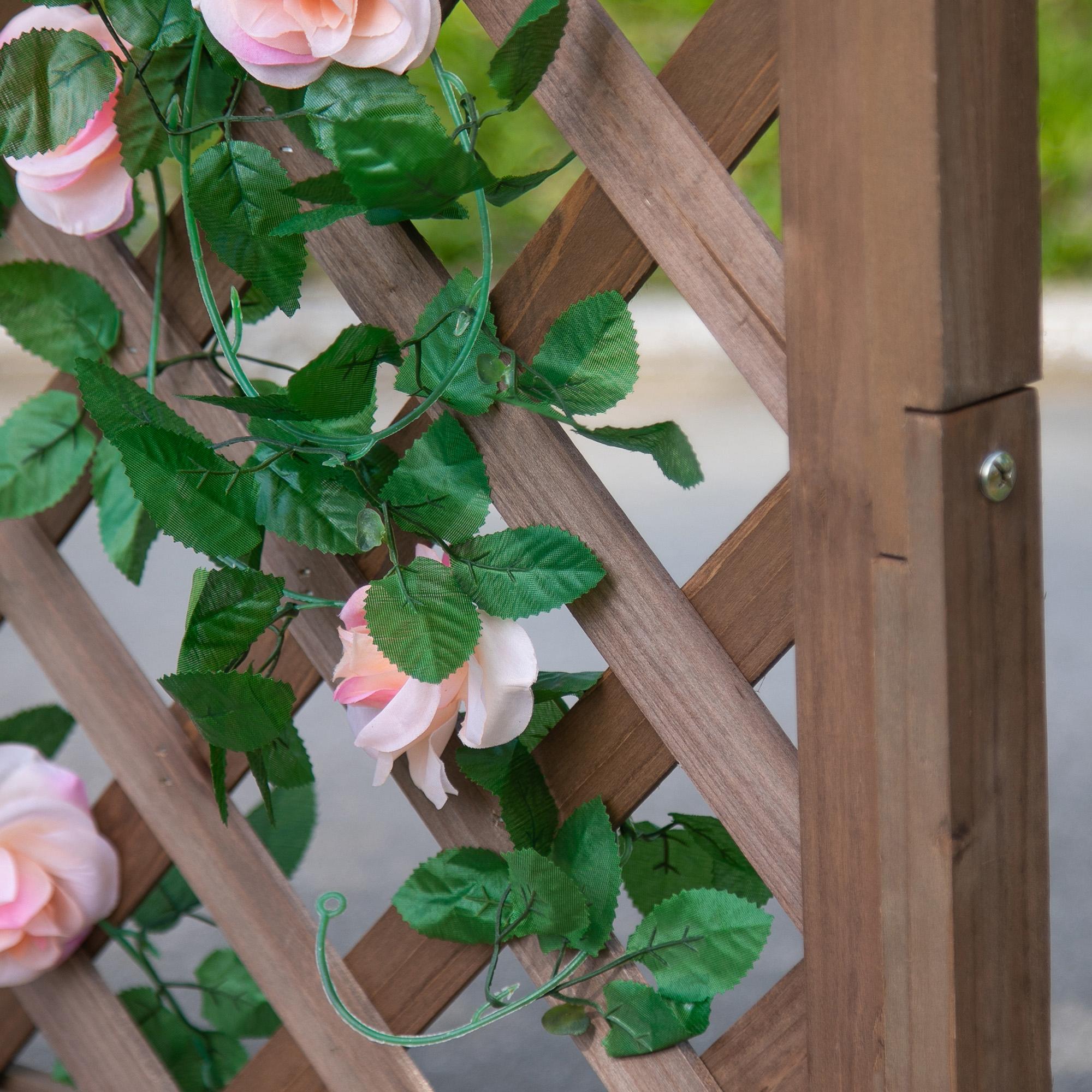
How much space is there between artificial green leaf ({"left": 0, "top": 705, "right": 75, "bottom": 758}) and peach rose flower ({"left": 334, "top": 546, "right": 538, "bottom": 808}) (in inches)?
14.0

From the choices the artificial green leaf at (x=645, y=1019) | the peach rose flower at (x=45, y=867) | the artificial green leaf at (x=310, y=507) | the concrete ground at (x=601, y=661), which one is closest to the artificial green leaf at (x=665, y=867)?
the artificial green leaf at (x=645, y=1019)

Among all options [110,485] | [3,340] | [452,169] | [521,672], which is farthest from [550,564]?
[3,340]

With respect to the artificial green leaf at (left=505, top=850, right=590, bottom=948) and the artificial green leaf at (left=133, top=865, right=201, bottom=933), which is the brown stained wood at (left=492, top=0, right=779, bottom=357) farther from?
the artificial green leaf at (left=133, top=865, right=201, bottom=933)

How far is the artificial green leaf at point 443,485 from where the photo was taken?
446 mm

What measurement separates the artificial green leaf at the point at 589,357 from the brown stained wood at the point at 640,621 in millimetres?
17

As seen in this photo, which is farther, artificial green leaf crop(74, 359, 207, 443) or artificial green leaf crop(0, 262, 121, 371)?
artificial green leaf crop(0, 262, 121, 371)

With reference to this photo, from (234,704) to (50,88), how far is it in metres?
0.25

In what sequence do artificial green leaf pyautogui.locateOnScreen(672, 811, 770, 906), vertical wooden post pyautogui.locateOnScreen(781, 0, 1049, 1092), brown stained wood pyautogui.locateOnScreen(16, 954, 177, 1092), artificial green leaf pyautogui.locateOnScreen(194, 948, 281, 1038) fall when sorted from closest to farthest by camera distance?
vertical wooden post pyautogui.locateOnScreen(781, 0, 1049, 1092) < artificial green leaf pyautogui.locateOnScreen(672, 811, 770, 906) < brown stained wood pyautogui.locateOnScreen(16, 954, 177, 1092) < artificial green leaf pyautogui.locateOnScreen(194, 948, 281, 1038)

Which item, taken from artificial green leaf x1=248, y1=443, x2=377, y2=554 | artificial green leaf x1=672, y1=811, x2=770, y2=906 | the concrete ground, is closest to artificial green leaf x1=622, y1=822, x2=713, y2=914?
artificial green leaf x1=672, y1=811, x2=770, y2=906

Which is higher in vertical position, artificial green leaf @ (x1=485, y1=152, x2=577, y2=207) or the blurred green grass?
the blurred green grass

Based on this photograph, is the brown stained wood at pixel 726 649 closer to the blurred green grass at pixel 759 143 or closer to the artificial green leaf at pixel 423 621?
the artificial green leaf at pixel 423 621

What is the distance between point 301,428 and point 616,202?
14 centimetres

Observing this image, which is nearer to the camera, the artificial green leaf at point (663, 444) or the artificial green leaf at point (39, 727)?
the artificial green leaf at point (663, 444)

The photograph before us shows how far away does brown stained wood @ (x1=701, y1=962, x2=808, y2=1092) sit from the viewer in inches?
17.3
